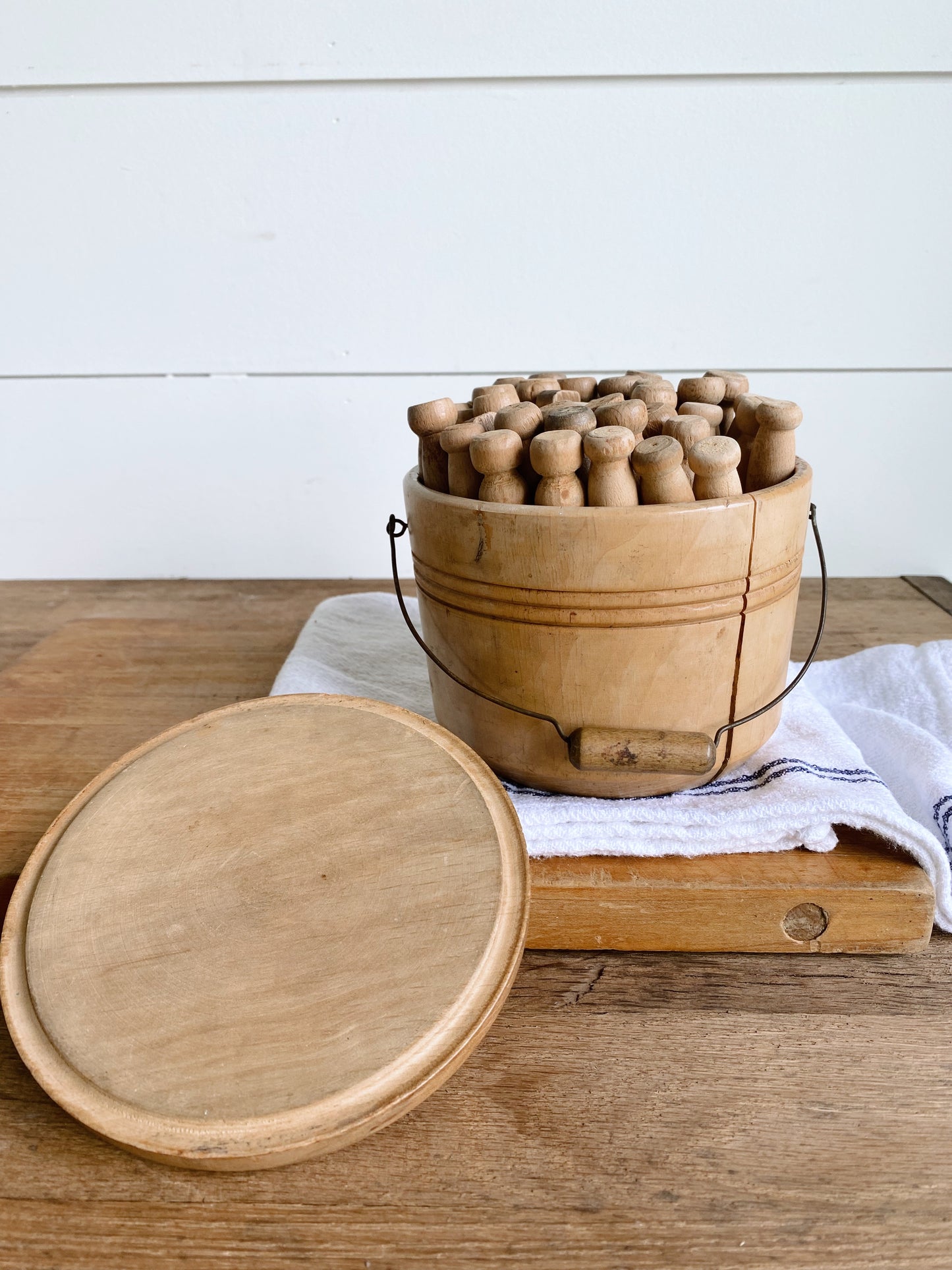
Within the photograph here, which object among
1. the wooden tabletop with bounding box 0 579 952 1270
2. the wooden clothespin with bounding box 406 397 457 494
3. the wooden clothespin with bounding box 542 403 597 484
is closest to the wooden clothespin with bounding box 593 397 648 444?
the wooden clothespin with bounding box 542 403 597 484

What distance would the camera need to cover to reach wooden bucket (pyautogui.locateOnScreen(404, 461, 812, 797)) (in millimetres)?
513

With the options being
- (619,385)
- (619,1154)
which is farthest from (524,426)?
(619,1154)

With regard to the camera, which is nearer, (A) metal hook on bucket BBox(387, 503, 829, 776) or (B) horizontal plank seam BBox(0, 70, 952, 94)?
(A) metal hook on bucket BBox(387, 503, 829, 776)

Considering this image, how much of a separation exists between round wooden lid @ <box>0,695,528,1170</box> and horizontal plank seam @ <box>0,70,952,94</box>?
2.74ft

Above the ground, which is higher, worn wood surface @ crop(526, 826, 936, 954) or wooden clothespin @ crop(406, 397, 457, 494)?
wooden clothespin @ crop(406, 397, 457, 494)

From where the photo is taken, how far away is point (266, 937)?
0.46 m

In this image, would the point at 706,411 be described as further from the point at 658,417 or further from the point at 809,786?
the point at 809,786

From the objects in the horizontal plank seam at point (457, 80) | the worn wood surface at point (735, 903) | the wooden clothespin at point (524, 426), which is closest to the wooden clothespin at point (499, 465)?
the wooden clothespin at point (524, 426)

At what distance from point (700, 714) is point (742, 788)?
8 centimetres

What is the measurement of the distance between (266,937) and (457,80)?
3.25 feet

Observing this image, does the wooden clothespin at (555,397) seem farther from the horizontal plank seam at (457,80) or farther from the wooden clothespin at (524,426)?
the horizontal plank seam at (457,80)

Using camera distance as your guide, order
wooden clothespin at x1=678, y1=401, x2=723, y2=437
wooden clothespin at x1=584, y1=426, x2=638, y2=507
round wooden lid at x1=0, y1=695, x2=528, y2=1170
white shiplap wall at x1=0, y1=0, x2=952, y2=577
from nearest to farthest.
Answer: round wooden lid at x1=0, y1=695, x2=528, y2=1170, wooden clothespin at x1=584, y1=426, x2=638, y2=507, wooden clothespin at x1=678, y1=401, x2=723, y2=437, white shiplap wall at x1=0, y1=0, x2=952, y2=577

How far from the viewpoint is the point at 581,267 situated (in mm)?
1112

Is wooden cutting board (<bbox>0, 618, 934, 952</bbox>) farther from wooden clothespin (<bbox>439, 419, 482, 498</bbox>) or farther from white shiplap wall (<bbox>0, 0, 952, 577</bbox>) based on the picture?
white shiplap wall (<bbox>0, 0, 952, 577</bbox>)
